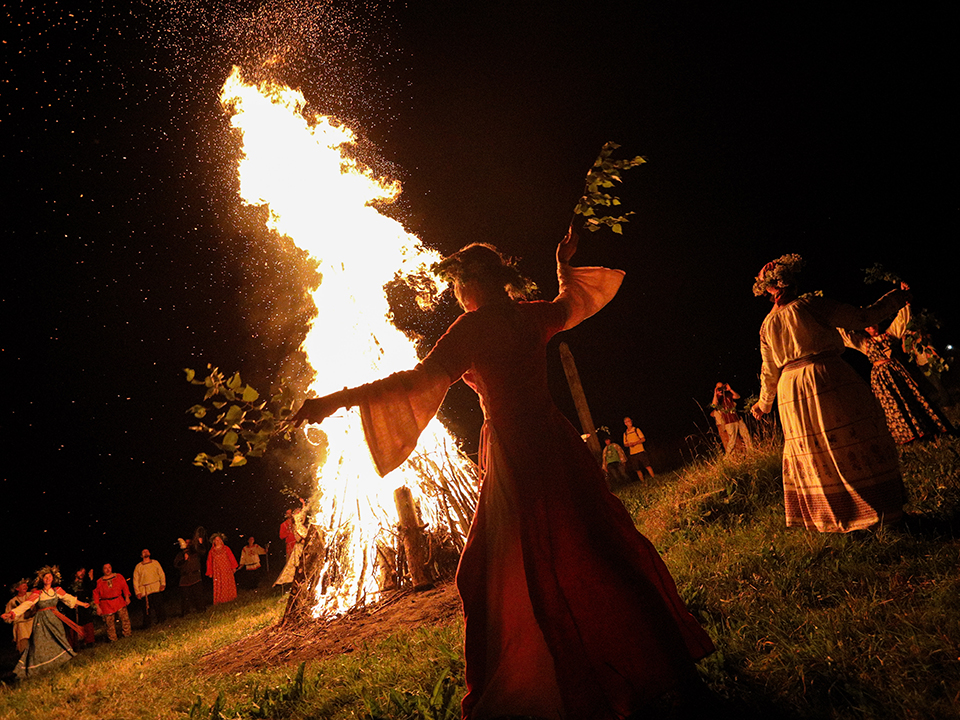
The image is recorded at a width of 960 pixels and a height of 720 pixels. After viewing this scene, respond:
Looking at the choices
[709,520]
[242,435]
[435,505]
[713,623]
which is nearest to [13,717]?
[435,505]

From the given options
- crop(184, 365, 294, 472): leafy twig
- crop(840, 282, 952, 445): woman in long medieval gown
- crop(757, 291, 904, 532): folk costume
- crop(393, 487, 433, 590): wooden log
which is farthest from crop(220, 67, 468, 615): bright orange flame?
crop(840, 282, 952, 445): woman in long medieval gown

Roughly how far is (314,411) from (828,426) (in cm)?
425

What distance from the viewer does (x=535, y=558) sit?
277 cm

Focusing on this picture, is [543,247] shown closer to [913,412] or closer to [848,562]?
[913,412]

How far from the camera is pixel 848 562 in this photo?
3.96 meters

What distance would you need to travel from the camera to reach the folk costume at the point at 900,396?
263 inches

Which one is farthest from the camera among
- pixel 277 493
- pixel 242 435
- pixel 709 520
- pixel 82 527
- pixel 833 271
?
pixel 277 493

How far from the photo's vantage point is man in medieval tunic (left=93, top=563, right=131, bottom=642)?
1186 centimetres

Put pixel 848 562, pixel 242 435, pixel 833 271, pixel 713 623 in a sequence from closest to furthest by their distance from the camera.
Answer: pixel 242 435 < pixel 713 623 < pixel 848 562 < pixel 833 271

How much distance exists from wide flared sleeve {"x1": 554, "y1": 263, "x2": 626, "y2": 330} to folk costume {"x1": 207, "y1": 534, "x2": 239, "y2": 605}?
14.1 metres

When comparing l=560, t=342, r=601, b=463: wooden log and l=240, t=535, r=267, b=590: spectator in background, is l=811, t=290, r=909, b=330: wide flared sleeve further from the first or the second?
l=240, t=535, r=267, b=590: spectator in background

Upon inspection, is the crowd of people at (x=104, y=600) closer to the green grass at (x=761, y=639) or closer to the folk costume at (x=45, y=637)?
the folk costume at (x=45, y=637)

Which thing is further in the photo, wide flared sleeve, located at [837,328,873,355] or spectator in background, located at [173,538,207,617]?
spectator in background, located at [173,538,207,617]

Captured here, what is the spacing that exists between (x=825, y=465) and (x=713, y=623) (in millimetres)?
1885
